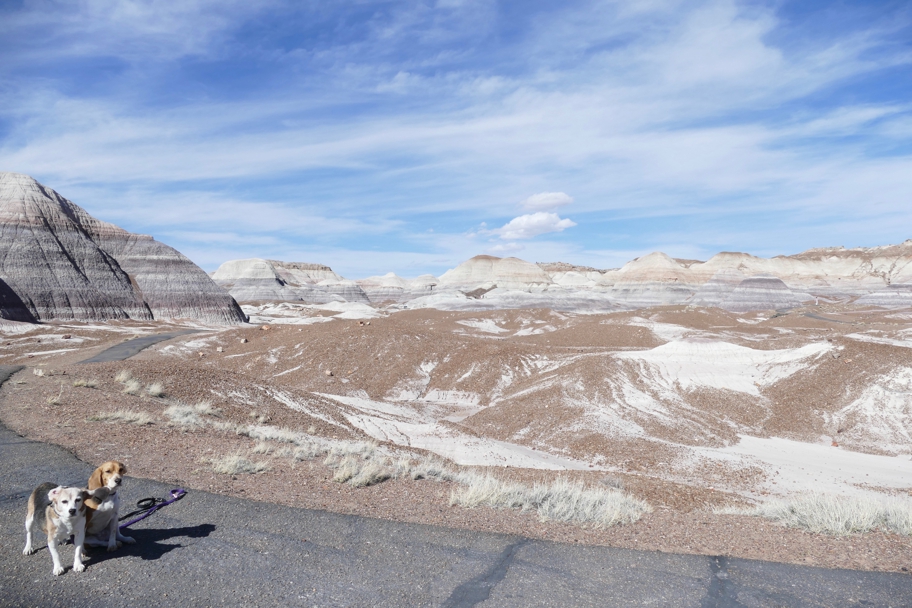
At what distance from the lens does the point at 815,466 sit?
16750 mm

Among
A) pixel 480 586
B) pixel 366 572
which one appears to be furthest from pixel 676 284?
pixel 366 572

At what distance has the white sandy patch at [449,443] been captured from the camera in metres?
16.5

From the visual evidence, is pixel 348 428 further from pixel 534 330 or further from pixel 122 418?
pixel 534 330

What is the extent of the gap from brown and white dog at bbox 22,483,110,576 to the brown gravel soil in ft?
8.37

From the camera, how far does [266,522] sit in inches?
244

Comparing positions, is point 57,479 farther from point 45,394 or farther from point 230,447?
point 45,394

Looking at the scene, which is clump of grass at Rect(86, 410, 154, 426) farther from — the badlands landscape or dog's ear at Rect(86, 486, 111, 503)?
dog's ear at Rect(86, 486, 111, 503)

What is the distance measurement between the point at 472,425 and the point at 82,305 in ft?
172

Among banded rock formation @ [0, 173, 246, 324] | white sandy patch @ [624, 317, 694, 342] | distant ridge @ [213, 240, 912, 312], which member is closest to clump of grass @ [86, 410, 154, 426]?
white sandy patch @ [624, 317, 694, 342]

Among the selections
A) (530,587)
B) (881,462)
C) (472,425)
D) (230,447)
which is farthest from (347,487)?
(881,462)

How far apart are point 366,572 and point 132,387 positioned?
12.9 meters

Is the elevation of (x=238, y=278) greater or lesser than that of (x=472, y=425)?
greater

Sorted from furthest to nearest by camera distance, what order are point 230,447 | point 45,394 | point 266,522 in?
point 45,394, point 230,447, point 266,522

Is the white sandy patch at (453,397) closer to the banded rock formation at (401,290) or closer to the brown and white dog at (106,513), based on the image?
the brown and white dog at (106,513)
